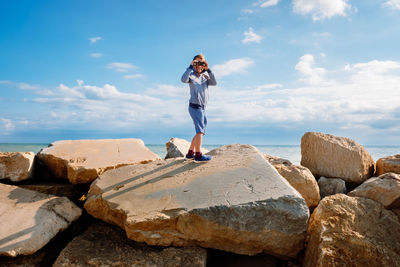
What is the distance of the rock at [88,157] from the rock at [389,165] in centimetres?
403

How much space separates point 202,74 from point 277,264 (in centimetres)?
292

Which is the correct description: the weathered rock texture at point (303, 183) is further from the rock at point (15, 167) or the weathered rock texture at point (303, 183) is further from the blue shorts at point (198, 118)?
the rock at point (15, 167)

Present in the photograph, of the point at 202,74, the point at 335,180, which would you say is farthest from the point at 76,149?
the point at 335,180

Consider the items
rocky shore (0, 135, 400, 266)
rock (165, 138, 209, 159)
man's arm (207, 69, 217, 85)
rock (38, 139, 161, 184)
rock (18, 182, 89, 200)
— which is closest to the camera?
rocky shore (0, 135, 400, 266)

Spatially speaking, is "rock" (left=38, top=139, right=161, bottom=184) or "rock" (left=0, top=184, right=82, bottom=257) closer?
"rock" (left=0, top=184, right=82, bottom=257)

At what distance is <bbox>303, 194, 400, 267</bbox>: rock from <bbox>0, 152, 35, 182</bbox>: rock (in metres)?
4.27

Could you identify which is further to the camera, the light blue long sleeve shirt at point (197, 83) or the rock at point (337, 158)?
the rock at point (337, 158)

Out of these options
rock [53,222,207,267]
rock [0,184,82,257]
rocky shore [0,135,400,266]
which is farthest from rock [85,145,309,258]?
rock [0,184,82,257]

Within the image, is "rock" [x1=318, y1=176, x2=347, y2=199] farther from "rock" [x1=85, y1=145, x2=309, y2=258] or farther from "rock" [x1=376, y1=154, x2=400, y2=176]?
"rock" [x1=85, y1=145, x2=309, y2=258]

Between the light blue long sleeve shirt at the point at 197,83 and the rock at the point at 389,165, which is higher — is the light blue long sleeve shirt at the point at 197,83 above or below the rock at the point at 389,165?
above

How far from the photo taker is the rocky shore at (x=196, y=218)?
10.3ft

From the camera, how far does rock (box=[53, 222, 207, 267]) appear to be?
10.1ft

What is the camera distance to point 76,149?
515 centimetres

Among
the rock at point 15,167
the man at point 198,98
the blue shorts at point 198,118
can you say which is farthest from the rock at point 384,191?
the rock at point 15,167
